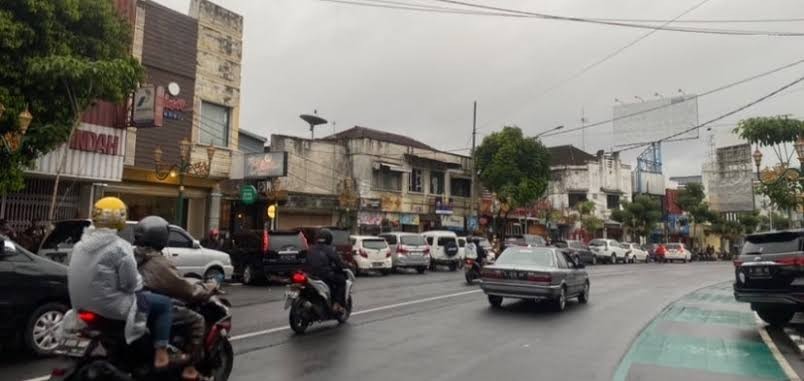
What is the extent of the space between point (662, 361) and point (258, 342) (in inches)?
225

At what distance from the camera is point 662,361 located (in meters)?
7.58

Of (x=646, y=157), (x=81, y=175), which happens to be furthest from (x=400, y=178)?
(x=646, y=157)

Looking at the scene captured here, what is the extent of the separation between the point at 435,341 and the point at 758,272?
6.25 metres

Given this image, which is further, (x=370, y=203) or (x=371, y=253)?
(x=370, y=203)

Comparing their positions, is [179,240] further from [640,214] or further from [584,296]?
[640,214]

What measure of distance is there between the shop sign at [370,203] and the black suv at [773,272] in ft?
76.2

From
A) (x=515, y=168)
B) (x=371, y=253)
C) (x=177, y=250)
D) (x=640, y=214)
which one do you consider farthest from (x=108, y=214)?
(x=640, y=214)

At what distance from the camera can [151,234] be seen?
5.11 metres

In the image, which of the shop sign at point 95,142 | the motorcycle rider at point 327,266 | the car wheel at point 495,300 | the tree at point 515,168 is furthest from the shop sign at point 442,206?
the motorcycle rider at point 327,266

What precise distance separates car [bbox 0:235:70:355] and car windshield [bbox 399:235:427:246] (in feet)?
54.7

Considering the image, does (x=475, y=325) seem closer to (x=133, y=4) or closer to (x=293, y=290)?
(x=293, y=290)

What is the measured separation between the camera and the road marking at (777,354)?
277 inches

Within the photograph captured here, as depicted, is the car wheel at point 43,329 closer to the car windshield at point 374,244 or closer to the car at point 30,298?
the car at point 30,298

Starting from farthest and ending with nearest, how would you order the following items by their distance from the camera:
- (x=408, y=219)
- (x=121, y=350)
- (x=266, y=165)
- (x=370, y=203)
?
(x=408, y=219), (x=370, y=203), (x=266, y=165), (x=121, y=350)
